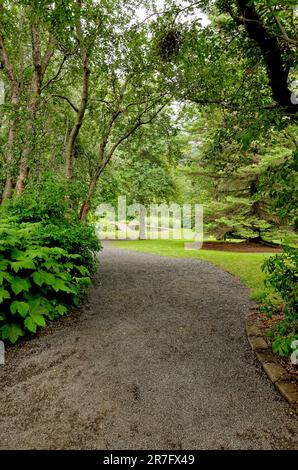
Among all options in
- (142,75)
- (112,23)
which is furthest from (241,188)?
(112,23)

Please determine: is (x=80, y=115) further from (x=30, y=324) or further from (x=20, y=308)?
(x=30, y=324)

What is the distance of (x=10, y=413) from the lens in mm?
2701

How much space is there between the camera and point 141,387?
3068 millimetres

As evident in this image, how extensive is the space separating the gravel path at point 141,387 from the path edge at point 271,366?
9cm

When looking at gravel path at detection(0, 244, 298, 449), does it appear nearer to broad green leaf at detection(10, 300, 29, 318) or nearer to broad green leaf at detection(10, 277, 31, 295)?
broad green leaf at detection(10, 300, 29, 318)

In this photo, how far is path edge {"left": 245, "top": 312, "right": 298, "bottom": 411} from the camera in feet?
9.69

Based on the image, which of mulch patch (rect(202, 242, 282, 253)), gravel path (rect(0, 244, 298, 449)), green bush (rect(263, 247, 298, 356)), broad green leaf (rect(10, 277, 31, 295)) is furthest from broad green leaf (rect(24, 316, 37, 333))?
mulch patch (rect(202, 242, 282, 253))

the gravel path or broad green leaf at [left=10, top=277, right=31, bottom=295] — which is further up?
broad green leaf at [left=10, top=277, right=31, bottom=295]

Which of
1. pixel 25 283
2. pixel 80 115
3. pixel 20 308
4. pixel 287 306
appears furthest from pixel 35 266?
pixel 80 115

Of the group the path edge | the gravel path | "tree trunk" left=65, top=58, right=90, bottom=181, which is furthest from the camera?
"tree trunk" left=65, top=58, right=90, bottom=181

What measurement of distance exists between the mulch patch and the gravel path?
8.35m

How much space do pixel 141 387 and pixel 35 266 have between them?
7.64 ft

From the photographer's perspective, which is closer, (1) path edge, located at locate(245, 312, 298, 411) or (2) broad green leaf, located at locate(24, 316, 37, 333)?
(1) path edge, located at locate(245, 312, 298, 411)
